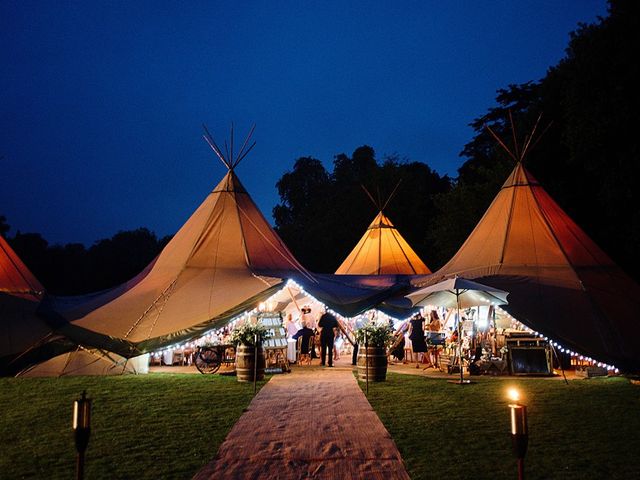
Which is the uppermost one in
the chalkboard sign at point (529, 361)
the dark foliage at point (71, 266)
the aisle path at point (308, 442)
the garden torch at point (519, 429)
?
the dark foliage at point (71, 266)

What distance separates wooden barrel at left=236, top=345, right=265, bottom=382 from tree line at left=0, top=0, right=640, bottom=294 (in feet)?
27.6

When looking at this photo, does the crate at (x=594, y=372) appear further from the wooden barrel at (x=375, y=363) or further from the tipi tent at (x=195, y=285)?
the tipi tent at (x=195, y=285)

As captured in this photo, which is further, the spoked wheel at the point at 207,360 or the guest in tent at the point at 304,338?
the guest in tent at the point at 304,338

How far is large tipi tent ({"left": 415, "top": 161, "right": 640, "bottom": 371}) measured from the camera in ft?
38.3

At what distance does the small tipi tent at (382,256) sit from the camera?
20.7m

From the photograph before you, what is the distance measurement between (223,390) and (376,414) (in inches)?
121

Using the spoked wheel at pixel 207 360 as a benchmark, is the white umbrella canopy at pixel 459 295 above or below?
above

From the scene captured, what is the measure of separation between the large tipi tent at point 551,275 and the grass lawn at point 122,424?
18.6 ft

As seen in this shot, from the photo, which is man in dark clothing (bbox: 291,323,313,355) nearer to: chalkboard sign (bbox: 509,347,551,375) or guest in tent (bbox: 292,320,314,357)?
guest in tent (bbox: 292,320,314,357)

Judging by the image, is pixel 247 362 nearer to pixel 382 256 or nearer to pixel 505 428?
pixel 505 428

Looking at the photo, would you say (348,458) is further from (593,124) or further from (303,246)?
(303,246)

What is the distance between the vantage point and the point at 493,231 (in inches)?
584

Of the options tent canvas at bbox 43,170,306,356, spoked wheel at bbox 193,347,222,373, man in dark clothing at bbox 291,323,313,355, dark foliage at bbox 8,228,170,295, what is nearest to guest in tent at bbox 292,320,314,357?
man in dark clothing at bbox 291,323,313,355

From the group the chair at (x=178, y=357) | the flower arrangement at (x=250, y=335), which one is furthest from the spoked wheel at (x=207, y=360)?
the chair at (x=178, y=357)
